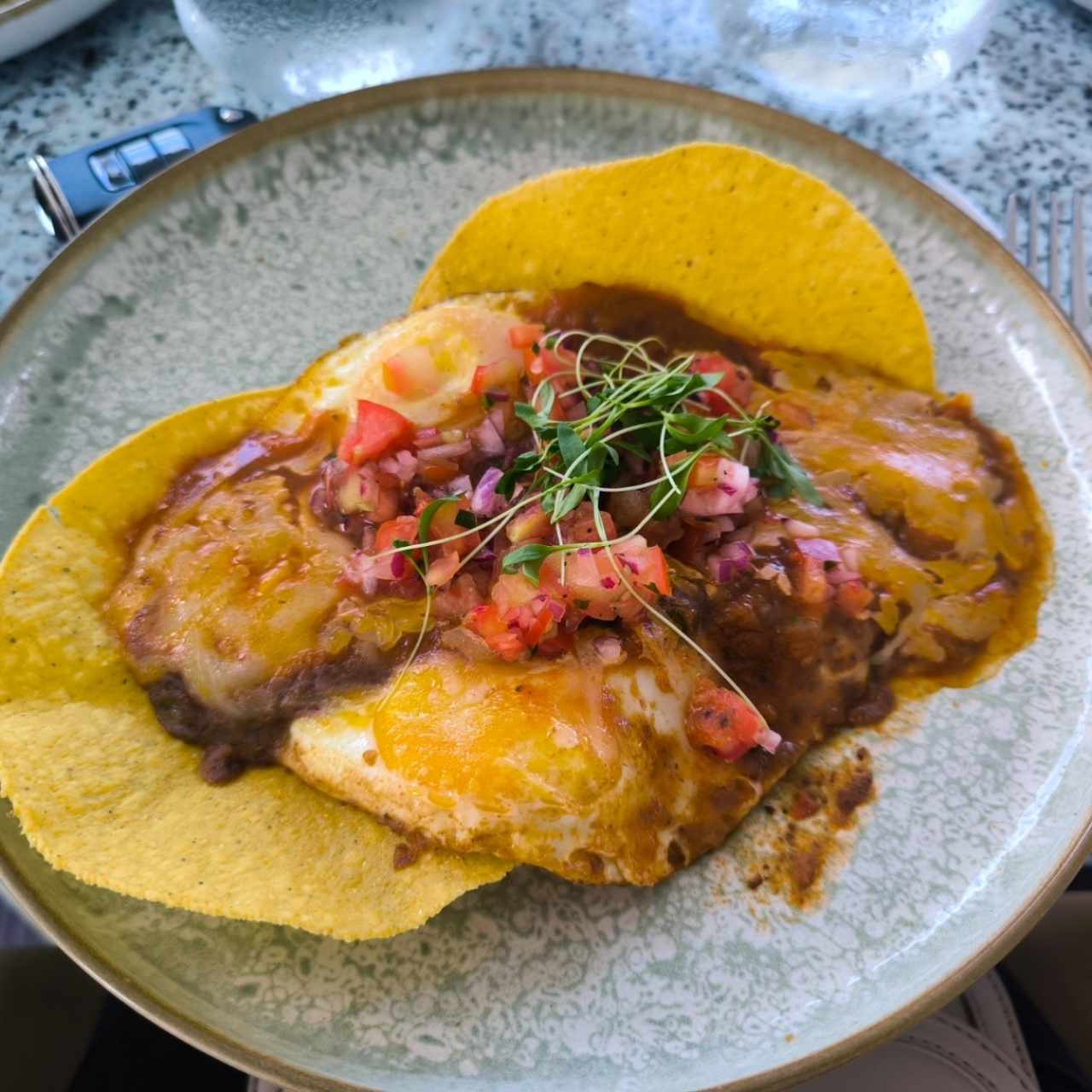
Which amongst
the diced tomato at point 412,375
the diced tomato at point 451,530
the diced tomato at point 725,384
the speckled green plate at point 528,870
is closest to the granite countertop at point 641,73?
the speckled green plate at point 528,870

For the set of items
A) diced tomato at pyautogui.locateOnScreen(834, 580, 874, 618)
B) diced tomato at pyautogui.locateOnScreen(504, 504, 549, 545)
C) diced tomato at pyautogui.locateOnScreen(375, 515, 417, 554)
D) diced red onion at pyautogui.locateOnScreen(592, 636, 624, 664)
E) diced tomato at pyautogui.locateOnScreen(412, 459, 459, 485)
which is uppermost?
diced tomato at pyautogui.locateOnScreen(412, 459, 459, 485)

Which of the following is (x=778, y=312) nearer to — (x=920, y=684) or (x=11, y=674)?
(x=920, y=684)

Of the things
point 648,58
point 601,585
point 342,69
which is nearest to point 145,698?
point 601,585

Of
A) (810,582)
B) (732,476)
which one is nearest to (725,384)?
(732,476)

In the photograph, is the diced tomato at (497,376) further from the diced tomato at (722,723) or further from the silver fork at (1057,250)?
the silver fork at (1057,250)

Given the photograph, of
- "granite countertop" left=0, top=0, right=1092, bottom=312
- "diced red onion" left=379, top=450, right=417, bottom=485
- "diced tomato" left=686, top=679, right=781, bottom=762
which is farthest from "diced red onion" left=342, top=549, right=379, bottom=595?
"granite countertop" left=0, top=0, right=1092, bottom=312

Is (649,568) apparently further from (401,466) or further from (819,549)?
(401,466)

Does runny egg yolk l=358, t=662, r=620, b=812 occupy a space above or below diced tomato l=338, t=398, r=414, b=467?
below

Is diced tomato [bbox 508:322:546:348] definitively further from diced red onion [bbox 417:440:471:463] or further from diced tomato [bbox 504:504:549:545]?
diced tomato [bbox 504:504:549:545]
